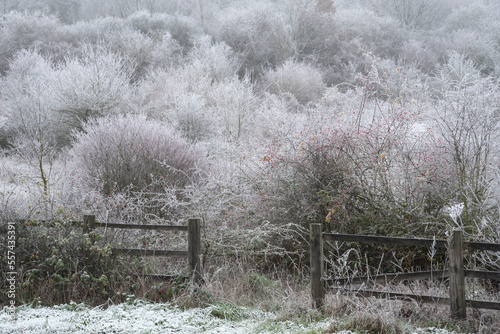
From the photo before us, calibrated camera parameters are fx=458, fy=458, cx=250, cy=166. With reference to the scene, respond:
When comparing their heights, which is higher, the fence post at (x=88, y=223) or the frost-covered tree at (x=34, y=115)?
the frost-covered tree at (x=34, y=115)

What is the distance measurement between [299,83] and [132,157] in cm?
1538

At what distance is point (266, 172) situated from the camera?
25.2 feet

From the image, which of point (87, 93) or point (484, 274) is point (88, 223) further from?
point (87, 93)

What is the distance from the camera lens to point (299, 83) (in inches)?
932

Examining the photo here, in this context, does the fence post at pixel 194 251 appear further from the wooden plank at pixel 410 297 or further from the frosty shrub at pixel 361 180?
the frosty shrub at pixel 361 180

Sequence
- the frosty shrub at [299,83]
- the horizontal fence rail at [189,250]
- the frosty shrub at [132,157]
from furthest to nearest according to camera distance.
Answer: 1. the frosty shrub at [299,83]
2. the frosty shrub at [132,157]
3. the horizontal fence rail at [189,250]

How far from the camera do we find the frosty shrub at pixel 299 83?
2347 centimetres

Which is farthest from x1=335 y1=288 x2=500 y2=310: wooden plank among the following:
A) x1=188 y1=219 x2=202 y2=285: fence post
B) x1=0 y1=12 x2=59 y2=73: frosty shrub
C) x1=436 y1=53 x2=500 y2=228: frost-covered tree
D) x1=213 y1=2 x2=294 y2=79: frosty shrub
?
x1=0 y1=12 x2=59 y2=73: frosty shrub

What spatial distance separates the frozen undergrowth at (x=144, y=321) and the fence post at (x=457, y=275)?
0.32m

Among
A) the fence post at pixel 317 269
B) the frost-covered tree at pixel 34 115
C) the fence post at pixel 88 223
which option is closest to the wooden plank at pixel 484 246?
the fence post at pixel 317 269

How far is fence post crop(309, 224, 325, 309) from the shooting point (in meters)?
4.80

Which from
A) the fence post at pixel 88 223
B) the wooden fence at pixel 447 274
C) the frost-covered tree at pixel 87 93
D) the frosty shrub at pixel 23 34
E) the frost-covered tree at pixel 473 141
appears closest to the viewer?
the wooden fence at pixel 447 274

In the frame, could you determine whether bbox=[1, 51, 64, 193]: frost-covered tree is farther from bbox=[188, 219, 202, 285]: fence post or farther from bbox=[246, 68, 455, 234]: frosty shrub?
bbox=[188, 219, 202, 285]: fence post

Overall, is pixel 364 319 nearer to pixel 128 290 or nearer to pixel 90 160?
pixel 128 290
